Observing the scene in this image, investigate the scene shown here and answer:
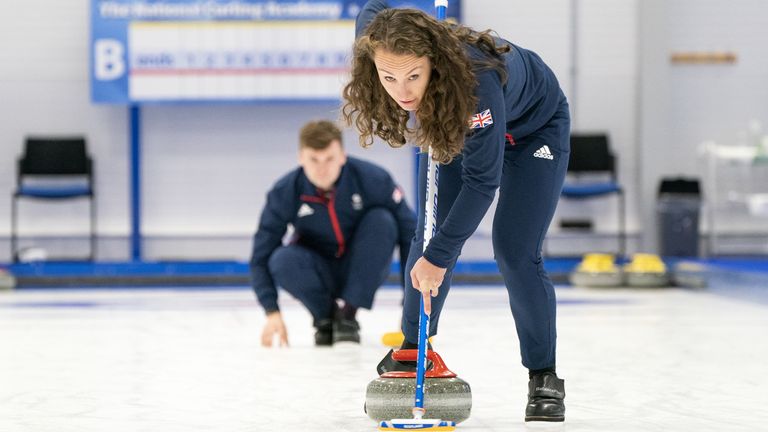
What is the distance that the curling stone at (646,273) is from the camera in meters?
6.86

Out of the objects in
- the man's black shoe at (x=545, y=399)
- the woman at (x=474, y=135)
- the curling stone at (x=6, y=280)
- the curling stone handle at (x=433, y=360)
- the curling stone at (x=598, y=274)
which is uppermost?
the woman at (x=474, y=135)

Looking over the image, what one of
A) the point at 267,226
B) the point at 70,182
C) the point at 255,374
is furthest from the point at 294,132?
the point at 255,374

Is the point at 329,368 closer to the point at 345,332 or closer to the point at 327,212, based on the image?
the point at 345,332

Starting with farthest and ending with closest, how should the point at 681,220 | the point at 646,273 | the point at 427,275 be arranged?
the point at 681,220 < the point at 646,273 < the point at 427,275

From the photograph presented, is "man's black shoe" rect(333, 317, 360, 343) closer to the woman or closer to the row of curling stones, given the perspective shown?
the woman

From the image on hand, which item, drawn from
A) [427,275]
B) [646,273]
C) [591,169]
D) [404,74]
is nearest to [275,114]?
[591,169]

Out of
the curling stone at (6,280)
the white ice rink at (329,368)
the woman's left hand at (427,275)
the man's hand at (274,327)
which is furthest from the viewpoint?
the curling stone at (6,280)

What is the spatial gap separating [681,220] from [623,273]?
6.71 feet

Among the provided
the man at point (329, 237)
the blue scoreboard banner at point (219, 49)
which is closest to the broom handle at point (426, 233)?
the man at point (329, 237)

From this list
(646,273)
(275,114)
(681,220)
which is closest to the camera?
(646,273)

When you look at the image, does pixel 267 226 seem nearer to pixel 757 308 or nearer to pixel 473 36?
pixel 473 36

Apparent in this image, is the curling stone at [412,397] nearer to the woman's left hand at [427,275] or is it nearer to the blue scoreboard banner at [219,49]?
the woman's left hand at [427,275]

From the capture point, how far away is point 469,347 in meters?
3.96

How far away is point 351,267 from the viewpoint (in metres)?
3.97
